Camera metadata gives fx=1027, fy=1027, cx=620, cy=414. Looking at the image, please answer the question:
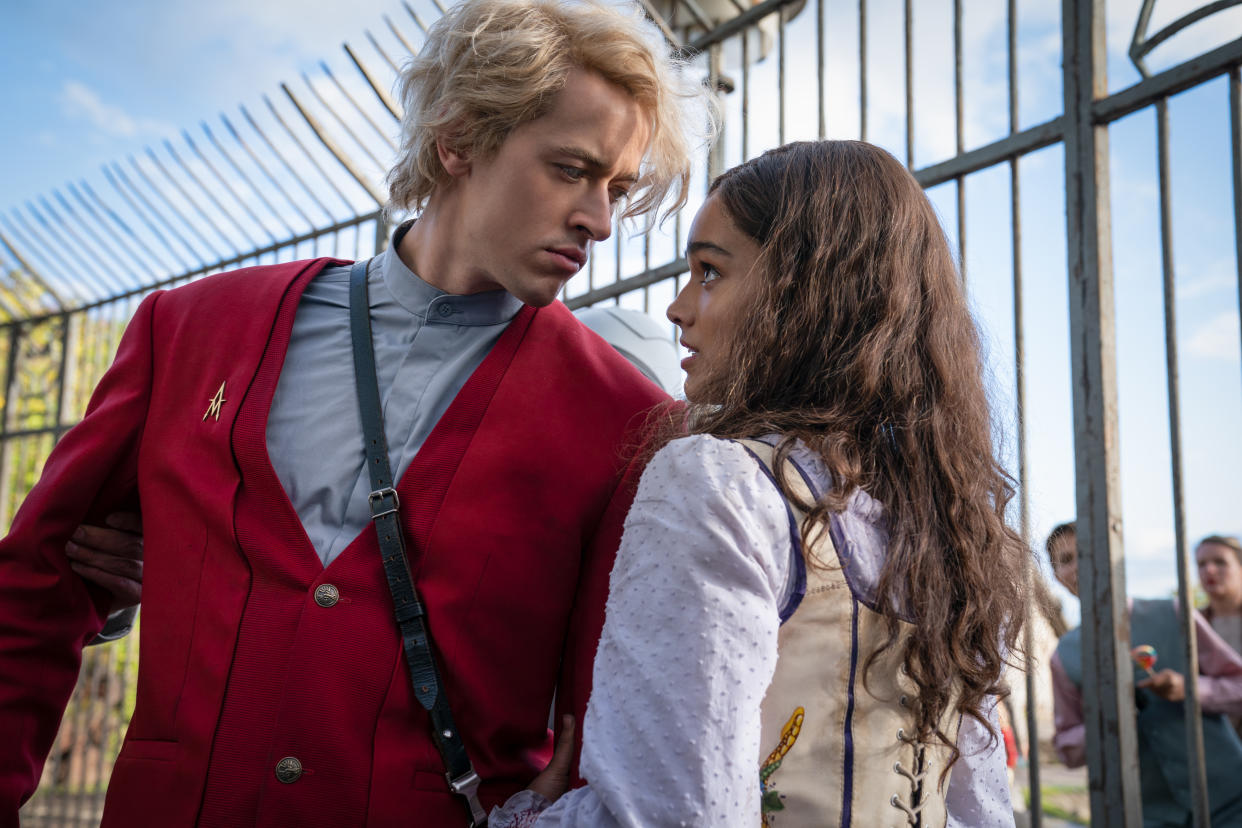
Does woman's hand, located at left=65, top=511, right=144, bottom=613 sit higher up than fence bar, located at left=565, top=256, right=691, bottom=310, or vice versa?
fence bar, located at left=565, top=256, right=691, bottom=310

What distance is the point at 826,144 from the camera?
156 centimetres

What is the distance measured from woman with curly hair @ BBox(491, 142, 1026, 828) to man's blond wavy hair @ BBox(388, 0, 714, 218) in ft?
1.64

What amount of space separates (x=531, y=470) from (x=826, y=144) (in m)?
0.68

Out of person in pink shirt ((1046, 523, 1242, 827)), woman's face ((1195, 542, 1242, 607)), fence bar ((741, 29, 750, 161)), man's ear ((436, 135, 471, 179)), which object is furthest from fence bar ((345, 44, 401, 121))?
woman's face ((1195, 542, 1242, 607))

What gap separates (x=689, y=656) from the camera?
1.03 m

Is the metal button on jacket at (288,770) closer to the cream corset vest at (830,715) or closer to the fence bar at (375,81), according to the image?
the cream corset vest at (830,715)

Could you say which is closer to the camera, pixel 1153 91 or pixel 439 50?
pixel 439 50

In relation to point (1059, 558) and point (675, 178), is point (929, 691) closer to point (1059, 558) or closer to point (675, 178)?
point (675, 178)

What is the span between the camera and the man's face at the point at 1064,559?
11.2ft

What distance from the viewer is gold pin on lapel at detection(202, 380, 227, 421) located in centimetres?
168

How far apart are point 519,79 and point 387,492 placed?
2.74 feet

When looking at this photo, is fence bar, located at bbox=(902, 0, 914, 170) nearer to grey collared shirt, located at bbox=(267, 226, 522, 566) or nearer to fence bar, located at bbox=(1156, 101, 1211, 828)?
fence bar, located at bbox=(1156, 101, 1211, 828)

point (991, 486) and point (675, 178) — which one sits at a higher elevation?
point (675, 178)

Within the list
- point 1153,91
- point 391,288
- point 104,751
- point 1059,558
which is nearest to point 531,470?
point 391,288
